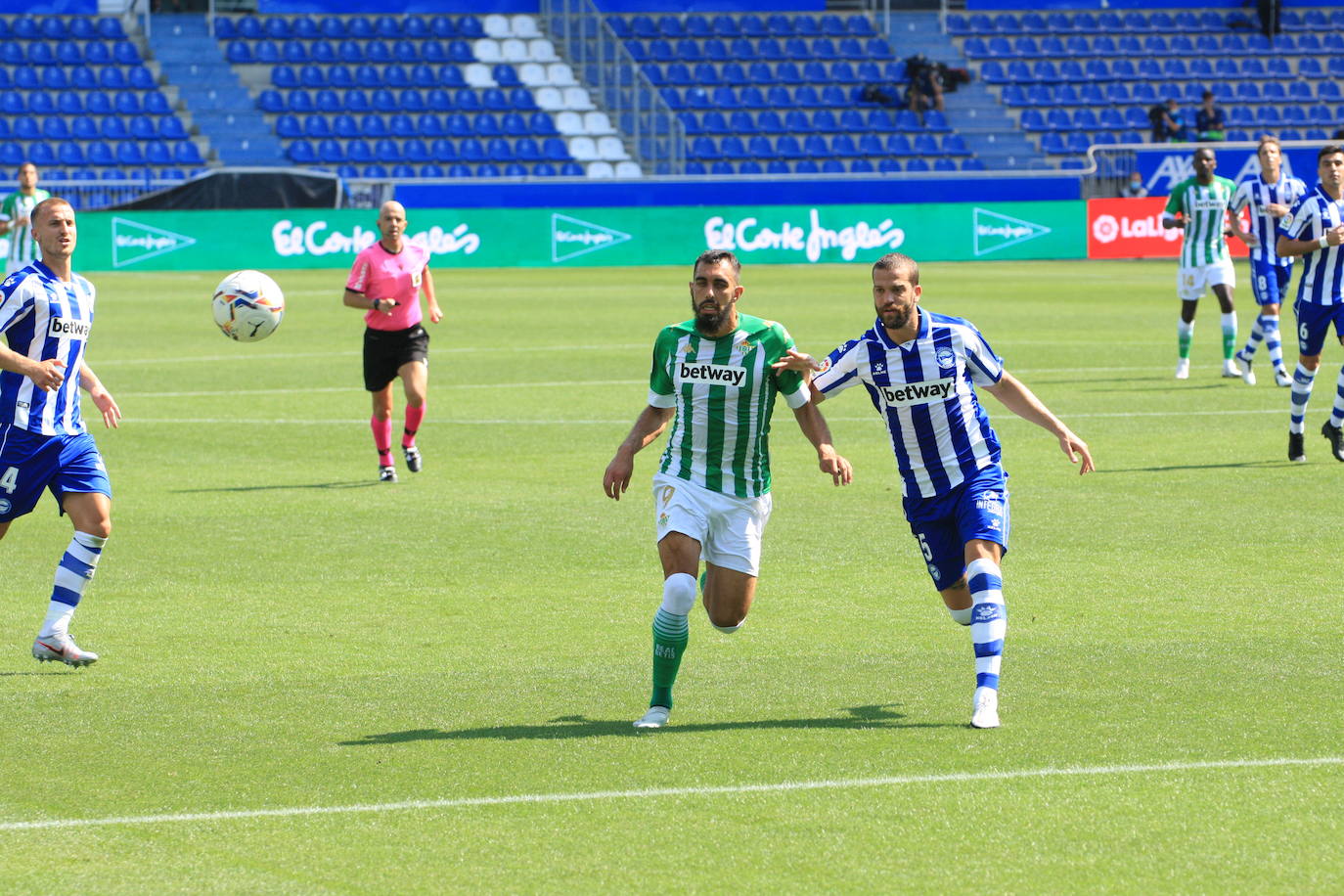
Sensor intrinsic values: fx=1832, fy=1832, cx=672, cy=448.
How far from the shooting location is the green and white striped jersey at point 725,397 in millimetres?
7406

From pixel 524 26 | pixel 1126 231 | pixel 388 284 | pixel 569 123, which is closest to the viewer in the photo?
pixel 388 284

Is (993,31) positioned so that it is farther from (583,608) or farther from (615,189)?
(583,608)

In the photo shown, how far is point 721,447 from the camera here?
743 cm

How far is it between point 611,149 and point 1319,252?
32.9 m

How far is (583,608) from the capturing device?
9367 mm

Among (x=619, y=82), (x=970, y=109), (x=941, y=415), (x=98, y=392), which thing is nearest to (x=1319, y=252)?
(x=941, y=415)

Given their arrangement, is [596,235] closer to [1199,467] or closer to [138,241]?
[138,241]

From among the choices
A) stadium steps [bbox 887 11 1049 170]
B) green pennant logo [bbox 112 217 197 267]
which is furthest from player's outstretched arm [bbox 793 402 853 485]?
stadium steps [bbox 887 11 1049 170]

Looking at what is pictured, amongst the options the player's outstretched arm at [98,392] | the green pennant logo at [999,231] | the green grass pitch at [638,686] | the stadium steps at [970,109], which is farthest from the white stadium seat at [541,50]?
the player's outstretched arm at [98,392]

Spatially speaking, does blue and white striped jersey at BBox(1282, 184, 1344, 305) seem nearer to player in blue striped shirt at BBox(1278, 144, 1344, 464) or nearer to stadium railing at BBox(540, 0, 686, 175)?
player in blue striped shirt at BBox(1278, 144, 1344, 464)

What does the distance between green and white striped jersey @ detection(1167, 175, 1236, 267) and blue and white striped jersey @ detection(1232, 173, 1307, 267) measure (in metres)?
0.46

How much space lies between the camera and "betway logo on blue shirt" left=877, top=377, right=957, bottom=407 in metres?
7.43

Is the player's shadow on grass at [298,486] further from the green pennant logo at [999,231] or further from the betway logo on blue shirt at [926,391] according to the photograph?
the green pennant logo at [999,231]

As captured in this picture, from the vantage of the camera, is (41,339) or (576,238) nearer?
(41,339)
